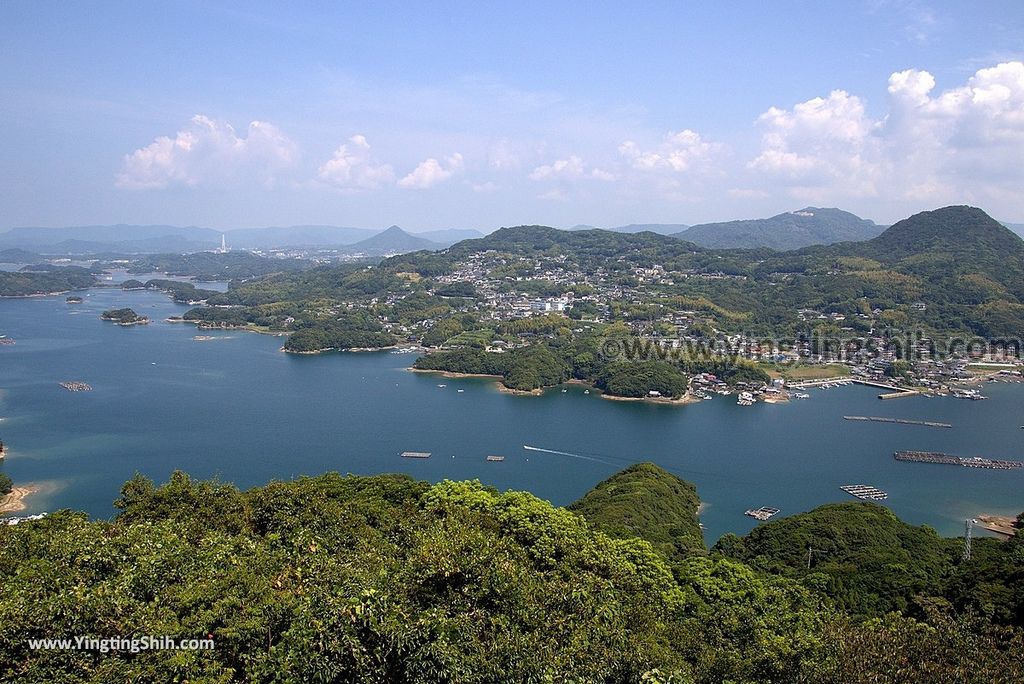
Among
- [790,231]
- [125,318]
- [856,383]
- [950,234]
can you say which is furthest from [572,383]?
[790,231]

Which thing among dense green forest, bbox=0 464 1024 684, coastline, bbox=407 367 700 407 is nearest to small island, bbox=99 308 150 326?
coastline, bbox=407 367 700 407

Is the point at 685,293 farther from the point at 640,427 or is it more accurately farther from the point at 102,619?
the point at 102,619

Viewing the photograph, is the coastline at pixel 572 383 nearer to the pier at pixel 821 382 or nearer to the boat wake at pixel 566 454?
the pier at pixel 821 382

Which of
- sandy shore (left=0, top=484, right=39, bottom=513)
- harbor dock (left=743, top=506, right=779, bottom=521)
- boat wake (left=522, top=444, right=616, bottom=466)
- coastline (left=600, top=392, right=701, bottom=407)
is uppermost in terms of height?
coastline (left=600, top=392, right=701, bottom=407)

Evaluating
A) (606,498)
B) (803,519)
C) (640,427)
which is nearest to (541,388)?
(640,427)

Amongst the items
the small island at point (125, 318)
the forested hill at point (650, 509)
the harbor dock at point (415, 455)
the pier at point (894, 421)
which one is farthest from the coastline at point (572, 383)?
the small island at point (125, 318)

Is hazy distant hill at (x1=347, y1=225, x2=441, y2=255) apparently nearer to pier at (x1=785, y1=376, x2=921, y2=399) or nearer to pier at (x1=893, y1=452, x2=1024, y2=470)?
pier at (x1=785, y1=376, x2=921, y2=399)
